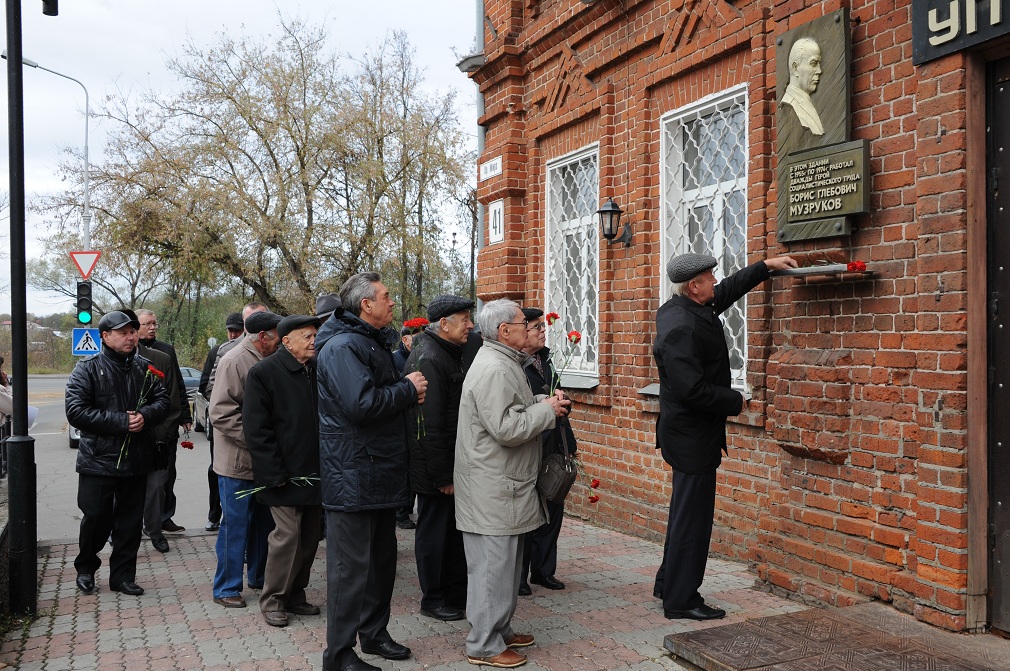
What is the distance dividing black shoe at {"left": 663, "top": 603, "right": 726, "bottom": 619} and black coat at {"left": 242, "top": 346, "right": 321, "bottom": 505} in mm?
2200

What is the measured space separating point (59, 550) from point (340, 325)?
4.29 metres

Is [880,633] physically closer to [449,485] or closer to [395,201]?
[449,485]

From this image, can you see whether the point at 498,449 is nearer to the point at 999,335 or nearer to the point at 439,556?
the point at 439,556

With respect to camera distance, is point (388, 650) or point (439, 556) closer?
point (388, 650)

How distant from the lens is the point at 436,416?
17.1 ft

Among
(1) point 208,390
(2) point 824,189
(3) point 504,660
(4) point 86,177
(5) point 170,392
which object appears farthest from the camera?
(4) point 86,177

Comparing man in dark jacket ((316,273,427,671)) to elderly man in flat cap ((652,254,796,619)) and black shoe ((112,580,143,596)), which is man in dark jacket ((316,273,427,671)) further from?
black shoe ((112,580,143,596))

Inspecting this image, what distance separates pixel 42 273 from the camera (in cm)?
4550

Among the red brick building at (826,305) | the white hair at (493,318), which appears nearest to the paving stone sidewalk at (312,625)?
the red brick building at (826,305)

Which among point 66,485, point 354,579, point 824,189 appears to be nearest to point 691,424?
point 824,189

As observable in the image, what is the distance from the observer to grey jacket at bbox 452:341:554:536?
428 centimetres

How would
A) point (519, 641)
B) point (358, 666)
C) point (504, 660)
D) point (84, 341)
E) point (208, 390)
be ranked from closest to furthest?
point (358, 666), point (504, 660), point (519, 641), point (208, 390), point (84, 341)

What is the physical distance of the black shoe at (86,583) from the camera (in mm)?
5918

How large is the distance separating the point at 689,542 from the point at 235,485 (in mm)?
2956
